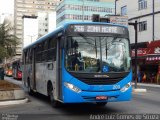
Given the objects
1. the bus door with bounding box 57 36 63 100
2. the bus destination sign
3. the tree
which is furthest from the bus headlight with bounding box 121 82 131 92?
the tree

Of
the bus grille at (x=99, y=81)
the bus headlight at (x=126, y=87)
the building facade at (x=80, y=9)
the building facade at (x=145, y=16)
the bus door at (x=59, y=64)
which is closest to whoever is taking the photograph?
the bus grille at (x=99, y=81)

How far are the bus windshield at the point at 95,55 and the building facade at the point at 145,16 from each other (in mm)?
31129

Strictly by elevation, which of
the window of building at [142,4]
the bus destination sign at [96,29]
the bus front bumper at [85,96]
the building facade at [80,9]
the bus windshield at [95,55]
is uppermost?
the building facade at [80,9]

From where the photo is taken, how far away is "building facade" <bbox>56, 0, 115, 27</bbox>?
109625mm

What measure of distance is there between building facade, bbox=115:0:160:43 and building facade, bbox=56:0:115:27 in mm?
58454

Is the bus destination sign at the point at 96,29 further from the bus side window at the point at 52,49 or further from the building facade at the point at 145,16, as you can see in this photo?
the building facade at the point at 145,16

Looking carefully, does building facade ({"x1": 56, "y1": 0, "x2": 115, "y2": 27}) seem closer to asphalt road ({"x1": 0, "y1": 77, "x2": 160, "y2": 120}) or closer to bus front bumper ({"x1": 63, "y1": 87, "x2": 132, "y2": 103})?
asphalt road ({"x1": 0, "y1": 77, "x2": 160, "y2": 120})

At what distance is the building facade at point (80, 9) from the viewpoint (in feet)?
360

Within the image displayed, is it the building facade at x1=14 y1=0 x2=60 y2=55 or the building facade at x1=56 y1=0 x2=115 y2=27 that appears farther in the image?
the building facade at x1=14 y1=0 x2=60 y2=55

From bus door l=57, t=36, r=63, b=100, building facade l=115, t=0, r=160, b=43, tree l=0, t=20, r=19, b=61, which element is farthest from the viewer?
building facade l=115, t=0, r=160, b=43

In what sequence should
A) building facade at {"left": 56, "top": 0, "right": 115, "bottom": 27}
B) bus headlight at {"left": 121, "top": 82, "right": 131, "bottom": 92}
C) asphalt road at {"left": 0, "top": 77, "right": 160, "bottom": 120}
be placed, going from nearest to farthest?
asphalt road at {"left": 0, "top": 77, "right": 160, "bottom": 120}
bus headlight at {"left": 121, "top": 82, "right": 131, "bottom": 92}
building facade at {"left": 56, "top": 0, "right": 115, "bottom": 27}

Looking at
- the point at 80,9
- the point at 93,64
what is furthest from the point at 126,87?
the point at 80,9

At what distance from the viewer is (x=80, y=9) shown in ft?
372

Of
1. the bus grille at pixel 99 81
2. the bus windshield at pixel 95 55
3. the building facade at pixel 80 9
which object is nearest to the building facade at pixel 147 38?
the bus windshield at pixel 95 55
